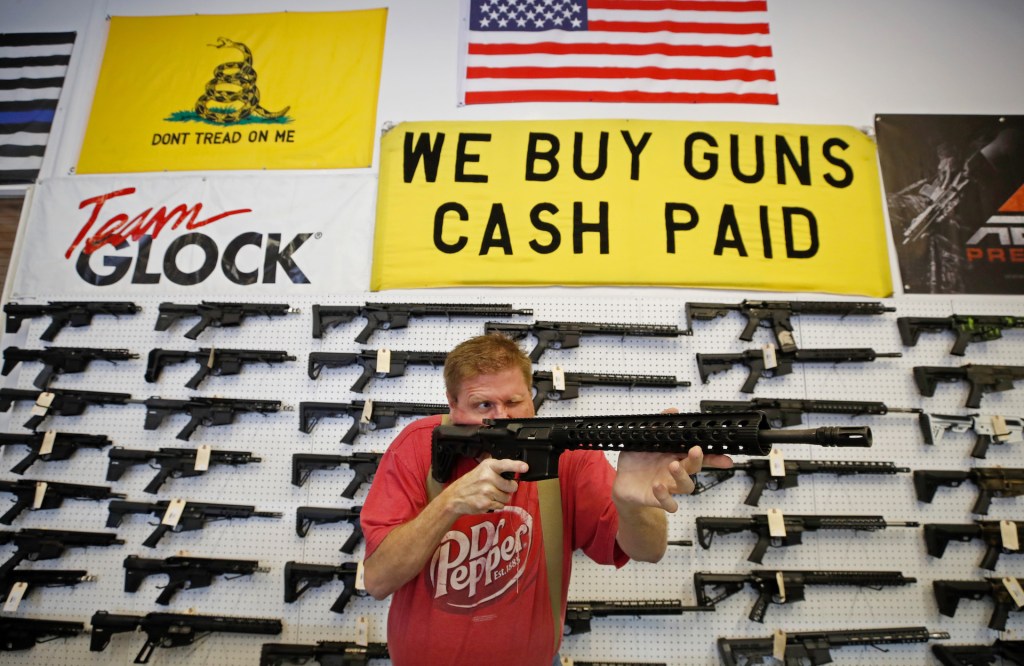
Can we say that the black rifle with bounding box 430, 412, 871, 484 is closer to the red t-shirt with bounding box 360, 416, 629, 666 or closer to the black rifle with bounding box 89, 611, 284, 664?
the red t-shirt with bounding box 360, 416, 629, 666

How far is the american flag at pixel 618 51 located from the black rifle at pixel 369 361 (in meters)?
2.25

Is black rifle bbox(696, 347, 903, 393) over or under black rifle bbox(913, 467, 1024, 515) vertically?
over

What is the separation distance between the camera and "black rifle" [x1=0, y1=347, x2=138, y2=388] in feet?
13.9

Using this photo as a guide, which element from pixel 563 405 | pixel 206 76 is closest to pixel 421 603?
pixel 563 405

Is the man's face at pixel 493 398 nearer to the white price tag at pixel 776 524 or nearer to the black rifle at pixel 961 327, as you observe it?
the white price tag at pixel 776 524

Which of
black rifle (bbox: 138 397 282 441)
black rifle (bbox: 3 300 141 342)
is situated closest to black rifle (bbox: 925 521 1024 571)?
black rifle (bbox: 138 397 282 441)

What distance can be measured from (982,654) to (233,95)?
698 centimetres

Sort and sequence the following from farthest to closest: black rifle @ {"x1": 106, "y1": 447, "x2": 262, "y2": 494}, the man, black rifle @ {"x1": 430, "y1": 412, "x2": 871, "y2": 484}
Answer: black rifle @ {"x1": 106, "y1": 447, "x2": 262, "y2": 494}
the man
black rifle @ {"x1": 430, "y1": 412, "x2": 871, "y2": 484}

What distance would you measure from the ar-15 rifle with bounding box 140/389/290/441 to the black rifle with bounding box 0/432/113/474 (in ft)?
1.34

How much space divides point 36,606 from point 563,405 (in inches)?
156

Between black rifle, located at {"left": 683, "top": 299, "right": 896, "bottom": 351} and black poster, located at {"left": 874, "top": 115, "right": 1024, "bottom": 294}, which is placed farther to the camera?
black poster, located at {"left": 874, "top": 115, "right": 1024, "bottom": 294}

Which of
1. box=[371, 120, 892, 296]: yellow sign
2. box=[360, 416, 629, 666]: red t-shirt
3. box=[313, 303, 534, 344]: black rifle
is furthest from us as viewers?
box=[371, 120, 892, 296]: yellow sign

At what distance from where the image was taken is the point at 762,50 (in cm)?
475

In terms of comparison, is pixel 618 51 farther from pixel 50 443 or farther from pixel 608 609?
pixel 50 443
